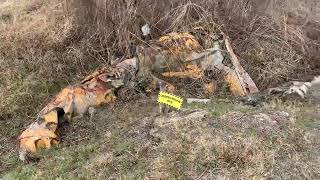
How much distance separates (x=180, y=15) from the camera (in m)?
5.81

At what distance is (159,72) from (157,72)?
22 mm

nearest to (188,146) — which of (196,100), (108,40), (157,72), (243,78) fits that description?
(196,100)

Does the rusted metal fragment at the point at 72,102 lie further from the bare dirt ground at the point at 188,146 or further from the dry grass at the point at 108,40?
the dry grass at the point at 108,40

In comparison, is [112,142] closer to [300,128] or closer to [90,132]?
[90,132]

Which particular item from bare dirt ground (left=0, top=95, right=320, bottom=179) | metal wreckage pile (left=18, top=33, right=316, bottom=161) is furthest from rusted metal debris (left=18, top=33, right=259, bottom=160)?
bare dirt ground (left=0, top=95, right=320, bottom=179)

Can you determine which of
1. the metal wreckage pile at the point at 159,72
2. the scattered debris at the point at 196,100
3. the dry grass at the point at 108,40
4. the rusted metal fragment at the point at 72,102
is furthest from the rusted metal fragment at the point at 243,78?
the rusted metal fragment at the point at 72,102

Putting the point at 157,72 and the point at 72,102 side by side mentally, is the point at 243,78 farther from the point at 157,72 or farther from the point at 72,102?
the point at 72,102

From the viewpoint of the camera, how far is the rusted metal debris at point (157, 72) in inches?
197

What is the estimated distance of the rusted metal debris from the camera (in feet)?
16.4

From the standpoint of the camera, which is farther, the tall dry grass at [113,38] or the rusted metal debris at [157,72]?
the tall dry grass at [113,38]

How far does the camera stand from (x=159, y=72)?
545 centimetres

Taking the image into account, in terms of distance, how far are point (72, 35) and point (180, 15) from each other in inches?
53.8

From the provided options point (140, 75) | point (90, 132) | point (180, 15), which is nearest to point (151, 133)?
point (90, 132)

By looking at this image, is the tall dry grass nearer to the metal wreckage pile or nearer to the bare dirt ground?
the metal wreckage pile
